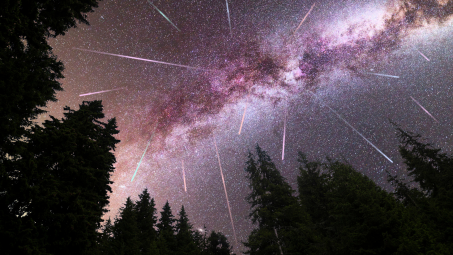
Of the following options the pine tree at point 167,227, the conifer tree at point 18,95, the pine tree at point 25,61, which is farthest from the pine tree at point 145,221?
the pine tree at point 25,61

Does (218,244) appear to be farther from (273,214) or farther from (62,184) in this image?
(62,184)

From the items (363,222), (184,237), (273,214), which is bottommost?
(363,222)

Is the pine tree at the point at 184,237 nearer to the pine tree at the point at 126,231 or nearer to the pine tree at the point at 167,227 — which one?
the pine tree at the point at 167,227

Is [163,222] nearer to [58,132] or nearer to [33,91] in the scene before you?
[58,132]

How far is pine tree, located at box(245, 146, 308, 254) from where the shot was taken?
1636cm

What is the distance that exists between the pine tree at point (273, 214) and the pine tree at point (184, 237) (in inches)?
482

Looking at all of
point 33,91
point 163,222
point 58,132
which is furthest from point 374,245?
point 163,222

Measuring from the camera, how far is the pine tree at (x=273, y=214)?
1636 cm

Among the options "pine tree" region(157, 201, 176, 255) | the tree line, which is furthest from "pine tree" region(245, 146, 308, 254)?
"pine tree" region(157, 201, 176, 255)

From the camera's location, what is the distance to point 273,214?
17.6 meters

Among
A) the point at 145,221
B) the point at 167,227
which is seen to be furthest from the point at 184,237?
the point at 145,221

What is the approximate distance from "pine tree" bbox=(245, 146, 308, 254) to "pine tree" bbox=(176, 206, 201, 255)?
1225 cm

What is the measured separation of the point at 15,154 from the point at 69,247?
589 centimetres

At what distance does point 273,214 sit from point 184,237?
18.3 m
